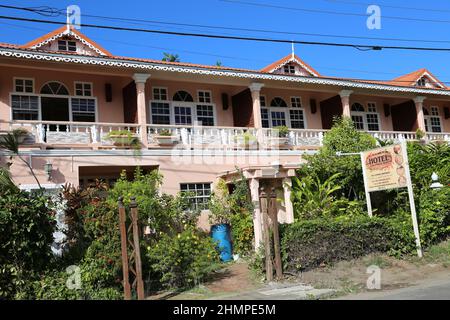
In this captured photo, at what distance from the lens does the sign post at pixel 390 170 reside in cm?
1338

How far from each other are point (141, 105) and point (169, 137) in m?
1.49

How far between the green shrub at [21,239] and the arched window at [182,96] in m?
9.97

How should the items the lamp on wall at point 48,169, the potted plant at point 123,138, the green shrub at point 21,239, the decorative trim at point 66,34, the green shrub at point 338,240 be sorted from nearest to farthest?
the green shrub at point 21,239 < the green shrub at point 338,240 < the lamp on wall at point 48,169 < the potted plant at point 123,138 < the decorative trim at point 66,34

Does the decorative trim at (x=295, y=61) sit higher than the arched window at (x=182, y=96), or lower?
higher

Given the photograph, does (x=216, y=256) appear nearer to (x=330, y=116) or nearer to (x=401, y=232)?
(x=401, y=232)

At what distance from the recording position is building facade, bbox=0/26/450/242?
50.3 ft

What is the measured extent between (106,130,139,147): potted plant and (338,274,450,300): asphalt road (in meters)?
8.81

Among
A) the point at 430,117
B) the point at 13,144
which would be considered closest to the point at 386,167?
the point at 13,144

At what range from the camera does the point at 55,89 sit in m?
17.9

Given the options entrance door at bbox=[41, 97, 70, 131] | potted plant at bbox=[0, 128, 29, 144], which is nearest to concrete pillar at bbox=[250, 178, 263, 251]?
potted plant at bbox=[0, 128, 29, 144]

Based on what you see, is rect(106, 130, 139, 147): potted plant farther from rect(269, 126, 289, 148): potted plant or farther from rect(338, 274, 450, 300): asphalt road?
rect(338, 274, 450, 300): asphalt road

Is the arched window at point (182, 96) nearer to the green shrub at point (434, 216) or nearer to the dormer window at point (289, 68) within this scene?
the dormer window at point (289, 68)
